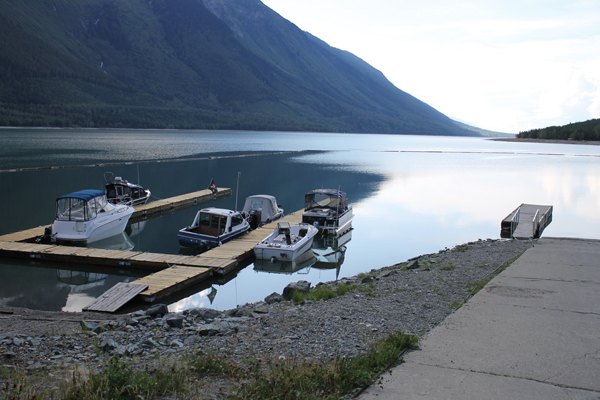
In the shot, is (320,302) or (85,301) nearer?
(320,302)

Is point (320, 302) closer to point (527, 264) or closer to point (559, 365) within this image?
point (559, 365)

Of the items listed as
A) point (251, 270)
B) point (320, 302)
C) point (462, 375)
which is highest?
point (462, 375)

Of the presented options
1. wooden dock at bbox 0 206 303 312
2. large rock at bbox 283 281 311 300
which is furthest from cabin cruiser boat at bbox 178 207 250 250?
large rock at bbox 283 281 311 300

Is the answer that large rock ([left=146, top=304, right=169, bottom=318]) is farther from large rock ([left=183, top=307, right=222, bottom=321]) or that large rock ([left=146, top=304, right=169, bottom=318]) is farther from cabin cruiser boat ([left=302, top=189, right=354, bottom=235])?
cabin cruiser boat ([left=302, top=189, right=354, bottom=235])

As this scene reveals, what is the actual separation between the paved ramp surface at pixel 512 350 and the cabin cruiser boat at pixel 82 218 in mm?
17451

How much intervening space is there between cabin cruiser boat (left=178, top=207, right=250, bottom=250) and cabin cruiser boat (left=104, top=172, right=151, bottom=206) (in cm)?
947

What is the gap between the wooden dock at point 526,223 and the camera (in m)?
23.9

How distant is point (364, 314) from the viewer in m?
9.39

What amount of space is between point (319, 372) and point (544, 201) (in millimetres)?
42517

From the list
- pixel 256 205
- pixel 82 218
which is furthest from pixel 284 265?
pixel 82 218

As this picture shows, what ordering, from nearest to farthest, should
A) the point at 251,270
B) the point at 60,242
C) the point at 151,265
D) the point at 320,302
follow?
the point at 320,302, the point at 151,265, the point at 251,270, the point at 60,242

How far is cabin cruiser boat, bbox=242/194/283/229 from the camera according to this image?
86.0ft

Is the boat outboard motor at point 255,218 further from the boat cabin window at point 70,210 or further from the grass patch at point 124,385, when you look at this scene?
the grass patch at point 124,385

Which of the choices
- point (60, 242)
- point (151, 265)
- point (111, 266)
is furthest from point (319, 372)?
point (60, 242)
